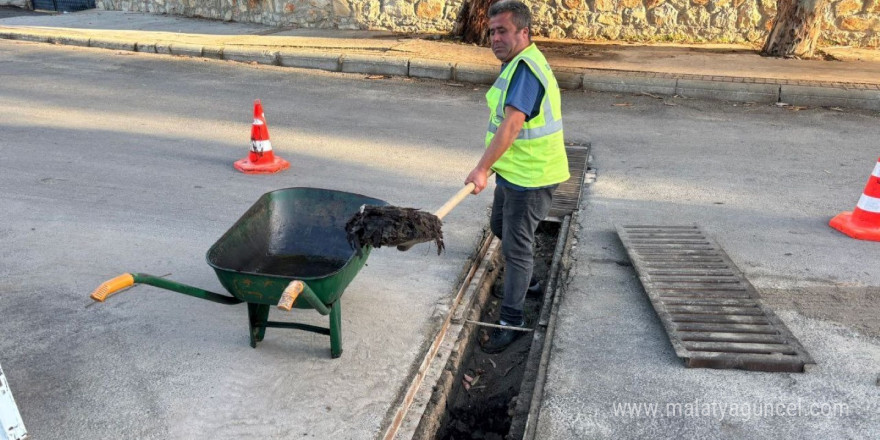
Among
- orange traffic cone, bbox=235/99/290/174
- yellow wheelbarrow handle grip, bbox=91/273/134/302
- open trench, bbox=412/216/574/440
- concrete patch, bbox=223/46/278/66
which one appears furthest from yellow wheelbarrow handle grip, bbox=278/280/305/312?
concrete patch, bbox=223/46/278/66

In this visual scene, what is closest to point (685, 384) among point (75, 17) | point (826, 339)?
point (826, 339)

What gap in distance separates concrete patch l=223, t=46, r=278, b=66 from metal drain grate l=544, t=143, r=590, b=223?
5481mm

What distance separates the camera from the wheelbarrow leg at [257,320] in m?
3.53

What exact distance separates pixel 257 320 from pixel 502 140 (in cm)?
154

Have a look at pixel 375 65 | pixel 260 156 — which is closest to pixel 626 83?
pixel 375 65

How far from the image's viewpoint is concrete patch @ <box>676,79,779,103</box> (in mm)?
8867

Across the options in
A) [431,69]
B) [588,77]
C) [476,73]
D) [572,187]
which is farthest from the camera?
[431,69]

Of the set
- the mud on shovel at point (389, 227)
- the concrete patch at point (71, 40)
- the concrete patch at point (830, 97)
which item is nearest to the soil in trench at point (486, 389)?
the mud on shovel at point (389, 227)

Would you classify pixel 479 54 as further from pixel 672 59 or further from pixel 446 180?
pixel 446 180

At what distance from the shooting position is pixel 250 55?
428 inches

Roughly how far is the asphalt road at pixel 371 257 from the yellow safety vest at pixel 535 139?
856 millimetres

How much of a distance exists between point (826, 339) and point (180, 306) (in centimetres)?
A: 360

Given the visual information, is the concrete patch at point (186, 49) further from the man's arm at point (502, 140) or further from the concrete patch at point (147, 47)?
the man's arm at point (502, 140)

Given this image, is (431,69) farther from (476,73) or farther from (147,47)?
(147,47)
